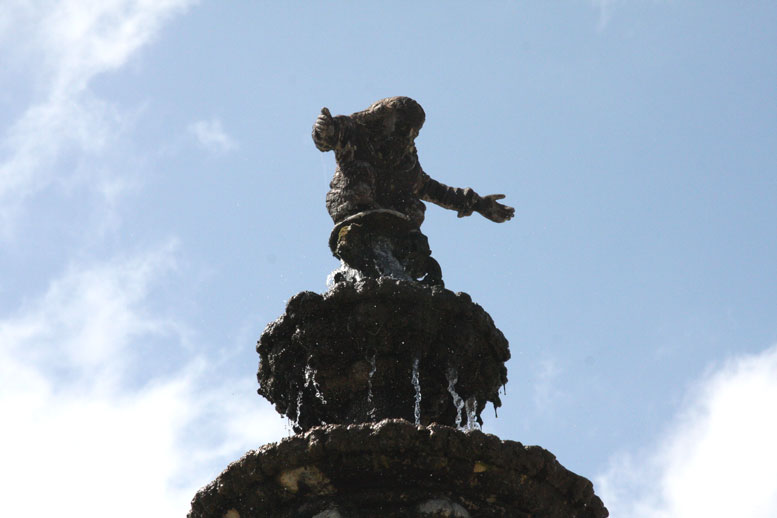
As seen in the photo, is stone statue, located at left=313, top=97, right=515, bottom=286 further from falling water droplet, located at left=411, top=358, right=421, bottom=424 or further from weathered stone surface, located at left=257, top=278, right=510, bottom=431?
falling water droplet, located at left=411, top=358, right=421, bottom=424

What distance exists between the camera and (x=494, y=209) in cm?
917

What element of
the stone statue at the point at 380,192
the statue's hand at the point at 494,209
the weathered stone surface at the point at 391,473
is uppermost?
the statue's hand at the point at 494,209

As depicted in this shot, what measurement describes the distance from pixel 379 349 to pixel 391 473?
3.61 feet

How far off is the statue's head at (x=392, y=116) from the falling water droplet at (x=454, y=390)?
223 centimetres

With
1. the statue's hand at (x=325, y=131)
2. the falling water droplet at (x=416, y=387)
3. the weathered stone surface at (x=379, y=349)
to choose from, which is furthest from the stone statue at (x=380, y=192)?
the falling water droplet at (x=416, y=387)

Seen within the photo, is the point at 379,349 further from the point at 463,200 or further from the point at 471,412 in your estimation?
the point at 463,200

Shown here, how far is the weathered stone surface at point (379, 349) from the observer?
21.2ft

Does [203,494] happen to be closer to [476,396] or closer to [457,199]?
[476,396]

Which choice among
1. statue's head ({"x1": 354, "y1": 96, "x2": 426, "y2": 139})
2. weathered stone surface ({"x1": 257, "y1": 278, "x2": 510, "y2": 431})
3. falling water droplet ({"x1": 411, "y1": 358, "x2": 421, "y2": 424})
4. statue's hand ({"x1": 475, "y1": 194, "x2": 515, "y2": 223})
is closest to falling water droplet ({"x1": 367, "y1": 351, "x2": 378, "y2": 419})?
weathered stone surface ({"x1": 257, "y1": 278, "x2": 510, "y2": 431})

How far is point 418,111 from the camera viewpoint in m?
8.31

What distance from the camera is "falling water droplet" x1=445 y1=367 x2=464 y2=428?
21.6 ft

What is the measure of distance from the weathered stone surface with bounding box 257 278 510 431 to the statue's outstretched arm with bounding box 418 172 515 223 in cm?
218

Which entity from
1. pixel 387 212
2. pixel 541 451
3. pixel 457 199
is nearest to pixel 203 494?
pixel 541 451

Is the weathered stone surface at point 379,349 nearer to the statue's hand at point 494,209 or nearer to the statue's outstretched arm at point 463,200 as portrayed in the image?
the statue's outstretched arm at point 463,200
